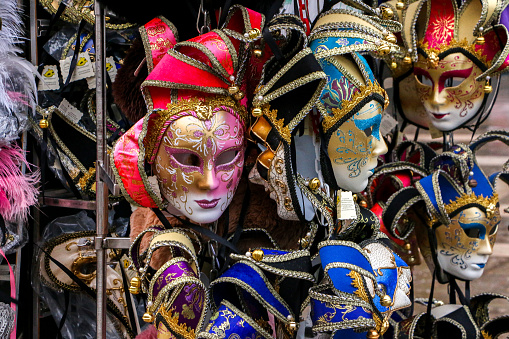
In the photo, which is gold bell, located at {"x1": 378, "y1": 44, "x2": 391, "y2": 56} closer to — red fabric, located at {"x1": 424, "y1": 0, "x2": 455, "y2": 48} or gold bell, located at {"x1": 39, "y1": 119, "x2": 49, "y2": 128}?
red fabric, located at {"x1": 424, "y1": 0, "x2": 455, "y2": 48}

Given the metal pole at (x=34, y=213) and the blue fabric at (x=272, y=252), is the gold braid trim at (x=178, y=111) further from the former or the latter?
the metal pole at (x=34, y=213)

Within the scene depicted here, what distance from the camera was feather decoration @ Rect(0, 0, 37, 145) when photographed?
158cm

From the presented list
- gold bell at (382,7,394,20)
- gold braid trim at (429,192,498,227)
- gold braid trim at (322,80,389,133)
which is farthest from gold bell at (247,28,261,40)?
gold braid trim at (429,192,498,227)

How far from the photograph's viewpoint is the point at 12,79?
5.35 ft

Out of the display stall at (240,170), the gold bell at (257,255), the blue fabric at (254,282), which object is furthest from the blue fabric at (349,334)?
the gold bell at (257,255)

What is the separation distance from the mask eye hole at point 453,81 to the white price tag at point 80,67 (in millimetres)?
1123

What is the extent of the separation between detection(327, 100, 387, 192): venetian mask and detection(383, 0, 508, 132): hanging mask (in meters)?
0.49

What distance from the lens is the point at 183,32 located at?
1.34 meters

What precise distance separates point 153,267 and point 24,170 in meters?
0.59

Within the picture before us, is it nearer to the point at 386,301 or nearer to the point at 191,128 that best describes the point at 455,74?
the point at 386,301

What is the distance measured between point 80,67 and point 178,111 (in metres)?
0.80

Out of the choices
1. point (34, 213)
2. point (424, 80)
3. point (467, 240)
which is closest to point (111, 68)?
point (34, 213)

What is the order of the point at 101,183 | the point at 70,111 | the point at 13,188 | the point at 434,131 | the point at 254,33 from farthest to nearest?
the point at 434,131, the point at 70,111, the point at 13,188, the point at 101,183, the point at 254,33

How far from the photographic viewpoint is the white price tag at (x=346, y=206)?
52.0 inches
